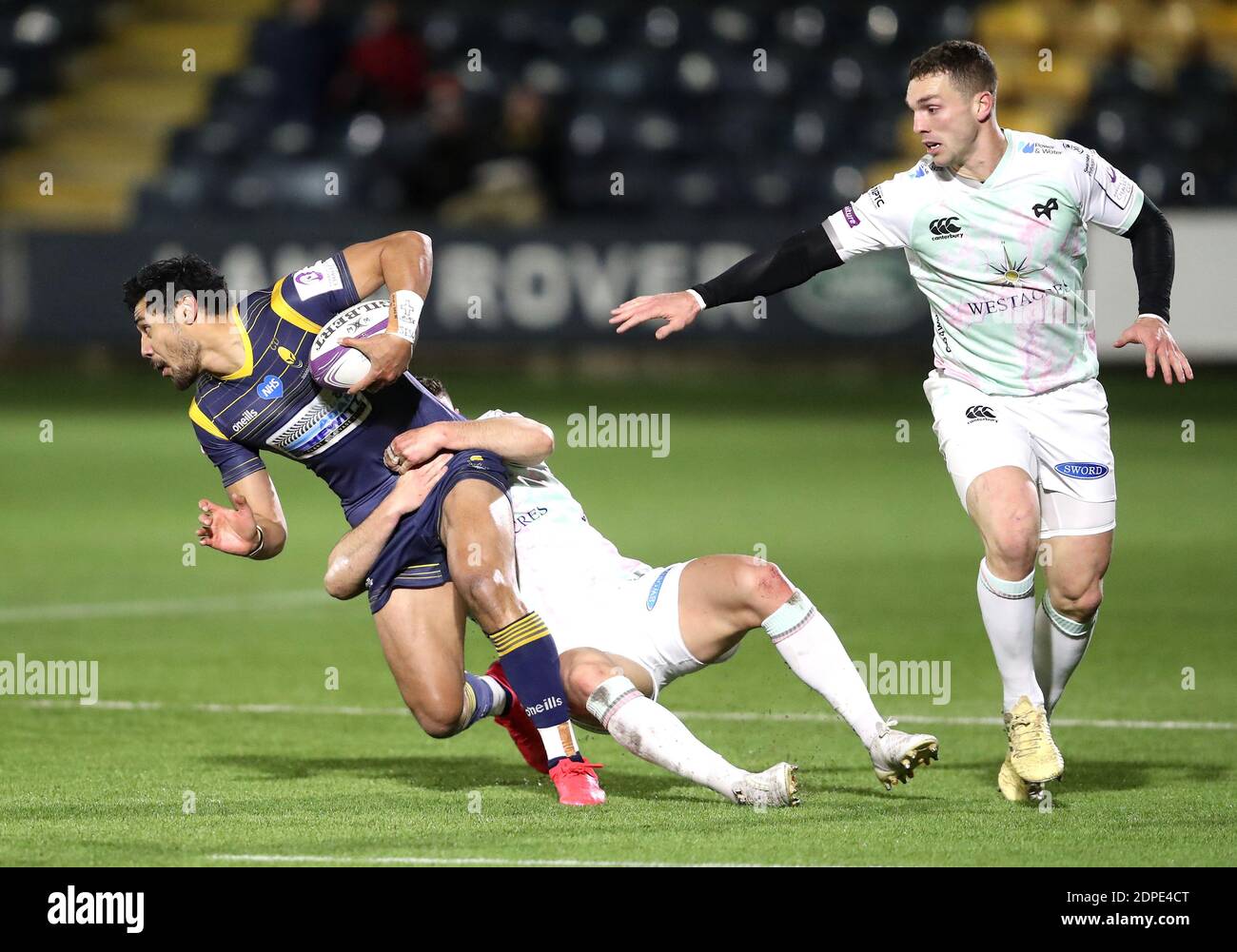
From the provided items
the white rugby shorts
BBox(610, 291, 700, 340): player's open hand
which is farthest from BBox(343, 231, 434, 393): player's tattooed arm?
the white rugby shorts

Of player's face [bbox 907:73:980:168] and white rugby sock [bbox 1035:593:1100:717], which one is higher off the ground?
player's face [bbox 907:73:980:168]

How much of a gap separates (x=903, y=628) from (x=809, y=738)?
2373mm

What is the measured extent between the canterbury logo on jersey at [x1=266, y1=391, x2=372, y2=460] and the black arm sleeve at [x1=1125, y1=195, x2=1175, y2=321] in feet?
8.44

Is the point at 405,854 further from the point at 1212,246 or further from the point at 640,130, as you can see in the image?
the point at 640,130

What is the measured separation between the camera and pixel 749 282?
6.46 m

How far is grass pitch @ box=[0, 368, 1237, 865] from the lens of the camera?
18.1ft

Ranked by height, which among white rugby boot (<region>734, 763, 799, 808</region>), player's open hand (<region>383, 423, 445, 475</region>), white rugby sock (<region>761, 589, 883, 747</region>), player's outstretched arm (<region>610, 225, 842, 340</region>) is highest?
player's outstretched arm (<region>610, 225, 842, 340</region>)

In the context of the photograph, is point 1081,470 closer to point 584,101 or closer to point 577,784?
point 577,784

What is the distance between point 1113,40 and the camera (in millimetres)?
24750

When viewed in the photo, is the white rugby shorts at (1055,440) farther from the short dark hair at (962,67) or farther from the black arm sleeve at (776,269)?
the short dark hair at (962,67)

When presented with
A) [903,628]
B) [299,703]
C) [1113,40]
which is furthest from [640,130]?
[299,703]

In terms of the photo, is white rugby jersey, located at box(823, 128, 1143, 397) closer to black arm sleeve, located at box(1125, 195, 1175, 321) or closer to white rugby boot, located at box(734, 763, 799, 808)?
black arm sleeve, located at box(1125, 195, 1175, 321)

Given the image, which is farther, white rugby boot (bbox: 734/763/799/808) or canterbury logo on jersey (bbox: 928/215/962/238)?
canterbury logo on jersey (bbox: 928/215/962/238)

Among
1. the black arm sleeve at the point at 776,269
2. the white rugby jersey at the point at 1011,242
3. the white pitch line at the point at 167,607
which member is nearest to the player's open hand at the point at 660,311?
the black arm sleeve at the point at 776,269
